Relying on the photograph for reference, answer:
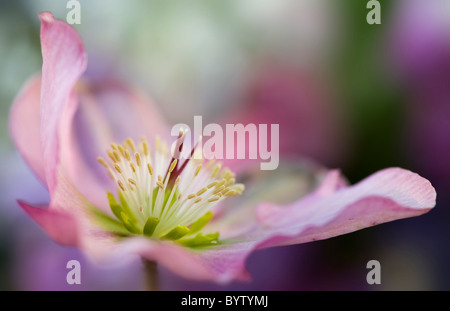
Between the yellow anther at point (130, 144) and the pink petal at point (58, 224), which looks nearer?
the pink petal at point (58, 224)

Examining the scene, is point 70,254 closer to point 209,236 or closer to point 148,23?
point 209,236

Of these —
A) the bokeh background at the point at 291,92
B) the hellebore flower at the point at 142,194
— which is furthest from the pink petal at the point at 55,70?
the bokeh background at the point at 291,92

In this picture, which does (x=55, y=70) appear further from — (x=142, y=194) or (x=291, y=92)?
(x=291, y=92)

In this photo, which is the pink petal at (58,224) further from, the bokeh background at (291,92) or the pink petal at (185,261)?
the bokeh background at (291,92)

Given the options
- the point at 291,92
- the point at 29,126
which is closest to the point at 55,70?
the point at 29,126

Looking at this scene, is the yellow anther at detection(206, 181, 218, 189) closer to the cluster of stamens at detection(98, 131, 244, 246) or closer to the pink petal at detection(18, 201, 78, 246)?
the cluster of stamens at detection(98, 131, 244, 246)
